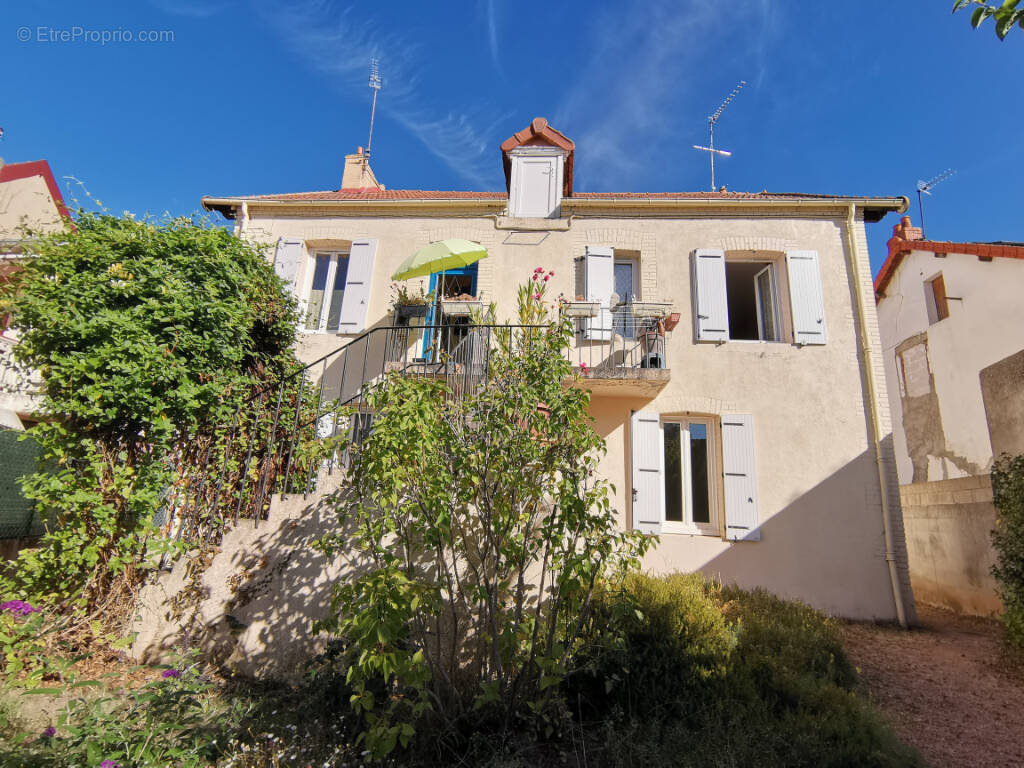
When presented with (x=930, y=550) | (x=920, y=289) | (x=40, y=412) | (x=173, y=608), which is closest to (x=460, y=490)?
(x=173, y=608)

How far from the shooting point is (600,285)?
7672 mm

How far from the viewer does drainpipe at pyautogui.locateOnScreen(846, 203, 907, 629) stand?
611cm

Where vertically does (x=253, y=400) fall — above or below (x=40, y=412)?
above

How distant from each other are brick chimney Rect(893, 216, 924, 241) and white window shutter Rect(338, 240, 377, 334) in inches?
452

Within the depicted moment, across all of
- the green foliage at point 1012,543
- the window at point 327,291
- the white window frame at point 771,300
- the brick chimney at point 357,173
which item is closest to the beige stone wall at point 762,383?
the window at point 327,291

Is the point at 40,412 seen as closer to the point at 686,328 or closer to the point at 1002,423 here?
the point at 686,328

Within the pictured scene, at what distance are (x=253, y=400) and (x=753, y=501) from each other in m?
6.17

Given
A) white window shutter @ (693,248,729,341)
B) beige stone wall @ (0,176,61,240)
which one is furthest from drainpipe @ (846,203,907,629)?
beige stone wall @ (0,176,61,240)

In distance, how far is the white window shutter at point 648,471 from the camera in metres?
6.50

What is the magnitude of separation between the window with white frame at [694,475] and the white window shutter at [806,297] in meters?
1.60

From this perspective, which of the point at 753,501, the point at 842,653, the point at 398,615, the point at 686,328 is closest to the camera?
the point at 398,615

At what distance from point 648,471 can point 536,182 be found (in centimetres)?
522

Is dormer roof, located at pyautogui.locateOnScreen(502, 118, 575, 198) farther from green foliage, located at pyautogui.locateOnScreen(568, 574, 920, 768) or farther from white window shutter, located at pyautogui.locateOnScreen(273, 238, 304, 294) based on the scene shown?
green foliage, located at pyautogui.locateOnScreen(568, 574, 920, 768)

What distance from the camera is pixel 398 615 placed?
2.43 m
